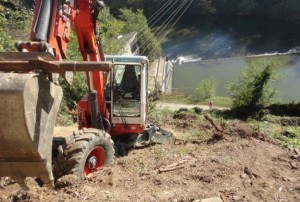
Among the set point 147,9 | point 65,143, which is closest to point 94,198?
point 65,143

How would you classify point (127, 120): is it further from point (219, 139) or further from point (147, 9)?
point (147, 9)

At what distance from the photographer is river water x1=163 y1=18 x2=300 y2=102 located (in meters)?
45.6

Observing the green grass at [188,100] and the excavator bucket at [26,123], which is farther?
the green grass at [188,100]

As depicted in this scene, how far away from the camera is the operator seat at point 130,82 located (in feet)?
31.4

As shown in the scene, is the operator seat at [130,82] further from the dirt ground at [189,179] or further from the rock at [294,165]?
the rock at [294,165]

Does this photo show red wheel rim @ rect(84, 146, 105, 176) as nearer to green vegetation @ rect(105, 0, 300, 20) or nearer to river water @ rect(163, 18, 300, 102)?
river water @ rect(163, 18, 300, 102)

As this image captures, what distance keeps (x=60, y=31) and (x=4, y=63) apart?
181cm

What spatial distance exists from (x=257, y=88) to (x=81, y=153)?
2027 cm

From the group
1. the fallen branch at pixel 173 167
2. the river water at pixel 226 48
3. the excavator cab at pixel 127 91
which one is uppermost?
the excavator cab at pixel 127 91

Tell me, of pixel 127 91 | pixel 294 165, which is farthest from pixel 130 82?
pixel 294 165

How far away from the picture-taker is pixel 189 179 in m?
7.37

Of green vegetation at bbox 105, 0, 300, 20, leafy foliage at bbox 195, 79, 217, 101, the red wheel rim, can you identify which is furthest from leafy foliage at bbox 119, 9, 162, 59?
the red wheel rim

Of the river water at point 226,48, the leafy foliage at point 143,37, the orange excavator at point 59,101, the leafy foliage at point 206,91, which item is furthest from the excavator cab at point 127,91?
the leafy foliage at point 143,37

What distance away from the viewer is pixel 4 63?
510 centimetres
